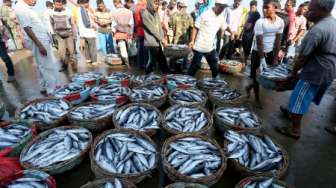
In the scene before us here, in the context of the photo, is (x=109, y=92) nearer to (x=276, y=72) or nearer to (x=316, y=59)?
(x=276, y=72)

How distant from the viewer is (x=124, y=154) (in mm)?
3174

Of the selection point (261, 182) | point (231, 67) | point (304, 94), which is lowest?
point (261, 182)

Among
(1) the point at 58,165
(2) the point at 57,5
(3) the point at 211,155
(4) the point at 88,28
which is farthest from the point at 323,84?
(2) the point at 57,5

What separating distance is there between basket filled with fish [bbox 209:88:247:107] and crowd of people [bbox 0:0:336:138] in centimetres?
87

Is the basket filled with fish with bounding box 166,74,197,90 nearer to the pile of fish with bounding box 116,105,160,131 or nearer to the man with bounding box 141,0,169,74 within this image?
the man with bounding box 141,0,169,74

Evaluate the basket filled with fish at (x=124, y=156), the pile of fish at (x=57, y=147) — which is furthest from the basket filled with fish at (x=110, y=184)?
the pile of fish at (x=57, y=147)

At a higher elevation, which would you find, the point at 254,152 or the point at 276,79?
the point at 276,79

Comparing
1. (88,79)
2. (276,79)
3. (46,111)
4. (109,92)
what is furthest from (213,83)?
(46,111)

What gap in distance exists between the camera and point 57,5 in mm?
7398

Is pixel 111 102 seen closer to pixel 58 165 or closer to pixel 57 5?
pixel 58 165

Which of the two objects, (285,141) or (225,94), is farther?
(225,94)

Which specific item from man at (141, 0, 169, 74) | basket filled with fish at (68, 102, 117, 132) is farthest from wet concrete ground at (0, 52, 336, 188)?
man at (141, 0, 169, 74)

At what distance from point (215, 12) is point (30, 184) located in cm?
472

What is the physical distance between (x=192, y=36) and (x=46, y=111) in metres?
3.77
